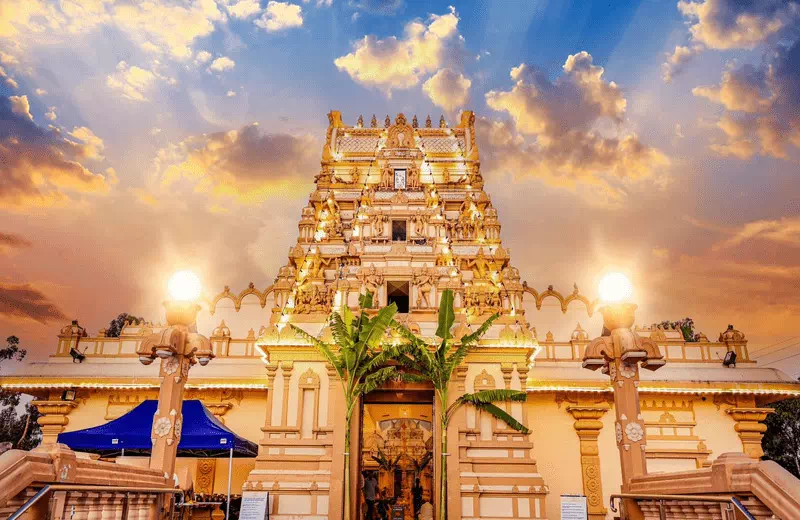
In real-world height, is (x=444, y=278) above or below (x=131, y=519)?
above

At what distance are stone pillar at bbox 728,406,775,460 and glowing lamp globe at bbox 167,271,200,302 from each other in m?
16.6

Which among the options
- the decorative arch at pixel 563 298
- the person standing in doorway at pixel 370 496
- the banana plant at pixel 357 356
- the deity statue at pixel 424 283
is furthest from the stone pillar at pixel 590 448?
the banana plant at pixel 357 356

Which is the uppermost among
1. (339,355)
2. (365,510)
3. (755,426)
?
(339,355)

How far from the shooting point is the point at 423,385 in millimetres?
14266

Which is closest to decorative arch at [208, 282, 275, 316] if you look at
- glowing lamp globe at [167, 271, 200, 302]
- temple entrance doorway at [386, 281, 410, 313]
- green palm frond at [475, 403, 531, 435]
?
temple entrance doorway at [386, 281, 410, 313]

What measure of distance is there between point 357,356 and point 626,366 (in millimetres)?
6517

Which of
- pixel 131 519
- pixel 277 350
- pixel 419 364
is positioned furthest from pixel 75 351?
pixel 131 519

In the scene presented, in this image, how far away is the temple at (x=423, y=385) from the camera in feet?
44.4

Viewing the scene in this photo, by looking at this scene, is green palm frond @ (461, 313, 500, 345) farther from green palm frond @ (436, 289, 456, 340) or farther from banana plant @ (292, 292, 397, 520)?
banana plant @ (292, 292, 397, 520)

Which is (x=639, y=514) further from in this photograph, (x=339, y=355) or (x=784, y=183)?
(x=784, y=183)

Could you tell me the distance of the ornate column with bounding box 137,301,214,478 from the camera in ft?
26.6

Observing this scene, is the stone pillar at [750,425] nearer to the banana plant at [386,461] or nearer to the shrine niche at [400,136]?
the banana plant at [386,461]

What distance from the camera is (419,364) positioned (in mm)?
13680

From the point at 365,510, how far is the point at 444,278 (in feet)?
25.6
